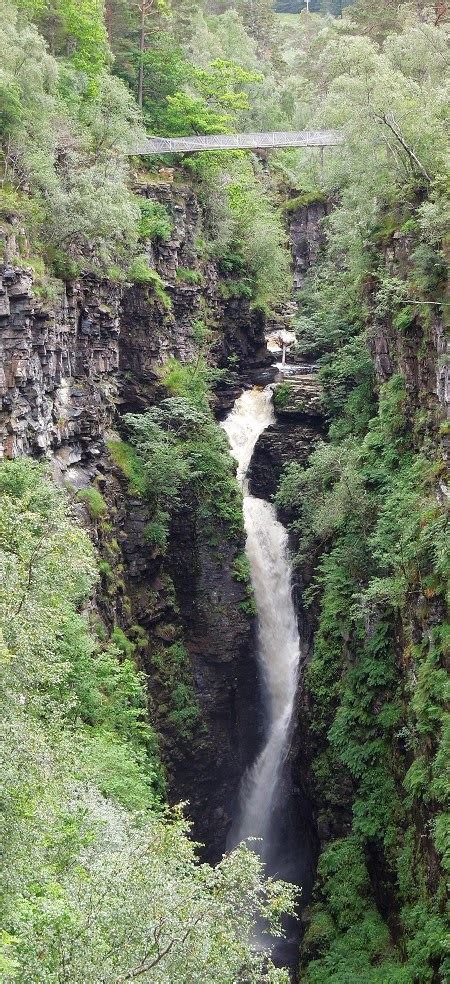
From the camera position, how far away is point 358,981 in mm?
20828

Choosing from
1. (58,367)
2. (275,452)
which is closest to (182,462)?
(275,452)

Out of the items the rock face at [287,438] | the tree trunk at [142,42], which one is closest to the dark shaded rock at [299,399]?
the rock face at [287,438]

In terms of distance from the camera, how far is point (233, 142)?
4328 centimetres

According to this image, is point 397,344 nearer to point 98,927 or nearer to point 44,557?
point 44,557

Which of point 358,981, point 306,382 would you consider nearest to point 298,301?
point 306,382

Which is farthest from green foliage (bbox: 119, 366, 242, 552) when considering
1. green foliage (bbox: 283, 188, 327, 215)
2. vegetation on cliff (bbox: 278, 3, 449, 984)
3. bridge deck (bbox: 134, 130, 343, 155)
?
green foliage (bbox: 283, 188, 327, 215)

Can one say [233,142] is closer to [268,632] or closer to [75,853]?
[268,632]

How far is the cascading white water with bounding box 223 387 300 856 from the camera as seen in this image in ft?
107

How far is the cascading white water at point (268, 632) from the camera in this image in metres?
32.5

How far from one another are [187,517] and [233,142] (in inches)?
840

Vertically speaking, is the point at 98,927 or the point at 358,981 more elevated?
the point at 98,927

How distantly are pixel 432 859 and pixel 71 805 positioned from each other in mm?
9336

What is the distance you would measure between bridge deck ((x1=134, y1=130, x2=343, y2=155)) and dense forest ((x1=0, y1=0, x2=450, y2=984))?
83 cm

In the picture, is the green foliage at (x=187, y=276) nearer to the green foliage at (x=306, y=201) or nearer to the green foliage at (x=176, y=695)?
the green foliage at (x=176, y=695)
